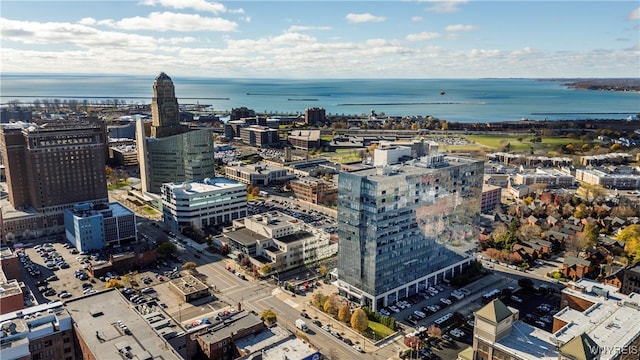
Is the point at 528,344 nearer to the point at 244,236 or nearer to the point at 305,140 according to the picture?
the point at 244,236

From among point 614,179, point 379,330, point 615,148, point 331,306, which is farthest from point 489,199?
point 615,148

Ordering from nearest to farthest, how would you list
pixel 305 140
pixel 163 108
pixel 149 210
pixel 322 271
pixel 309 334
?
1. pixel 309 334
2. pixel 322 271
3. pixel 149 210
4. pixel 163 108
5. pixel 305 140

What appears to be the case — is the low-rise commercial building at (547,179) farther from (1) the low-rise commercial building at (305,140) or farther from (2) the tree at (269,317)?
(2) the tree at (269,317)

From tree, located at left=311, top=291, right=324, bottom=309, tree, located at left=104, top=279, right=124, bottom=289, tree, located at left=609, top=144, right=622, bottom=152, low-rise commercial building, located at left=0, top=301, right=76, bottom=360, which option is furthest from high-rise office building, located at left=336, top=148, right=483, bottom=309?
tree, located at left=609, top=144, right=622, bottom=152

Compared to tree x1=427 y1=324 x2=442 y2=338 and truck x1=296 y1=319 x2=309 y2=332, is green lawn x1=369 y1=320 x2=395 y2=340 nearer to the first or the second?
tree x1=427 y1=324 x2=442 y2=338

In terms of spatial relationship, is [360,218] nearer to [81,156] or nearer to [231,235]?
[231,235]

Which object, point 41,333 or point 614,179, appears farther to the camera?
point 614,179

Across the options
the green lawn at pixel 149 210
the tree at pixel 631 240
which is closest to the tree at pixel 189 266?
the green lawn at pixel 149 210
